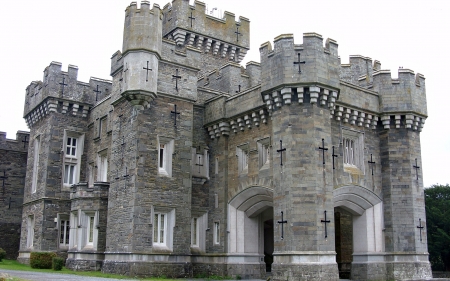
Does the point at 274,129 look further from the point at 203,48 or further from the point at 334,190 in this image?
the point at 203,48

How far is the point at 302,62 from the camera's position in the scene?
68.0ft

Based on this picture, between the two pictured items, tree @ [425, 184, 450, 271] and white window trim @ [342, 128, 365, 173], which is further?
tree @ [425, 184, 450, 271]

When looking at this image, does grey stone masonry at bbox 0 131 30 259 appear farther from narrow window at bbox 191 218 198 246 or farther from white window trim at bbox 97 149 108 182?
narrow window at bbox 191 218 198 246

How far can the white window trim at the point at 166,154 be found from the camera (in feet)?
78.4

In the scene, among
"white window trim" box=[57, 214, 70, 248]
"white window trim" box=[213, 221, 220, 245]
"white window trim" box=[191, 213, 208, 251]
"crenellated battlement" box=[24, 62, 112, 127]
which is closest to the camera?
"white window trim" box=[213, 221, 220, 245]

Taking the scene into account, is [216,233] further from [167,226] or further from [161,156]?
[161,156]

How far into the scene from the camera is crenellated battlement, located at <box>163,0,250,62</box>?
32406 millimetres

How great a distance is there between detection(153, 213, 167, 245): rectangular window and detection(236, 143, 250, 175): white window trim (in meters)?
4.31

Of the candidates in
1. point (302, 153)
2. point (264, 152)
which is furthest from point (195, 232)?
point (302, 153)

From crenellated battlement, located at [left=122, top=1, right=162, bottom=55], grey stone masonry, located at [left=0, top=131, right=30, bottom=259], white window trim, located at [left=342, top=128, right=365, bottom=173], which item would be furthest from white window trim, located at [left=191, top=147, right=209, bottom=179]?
grey stone masonry, located at [left=0, top=131, right=30, bottom=259]

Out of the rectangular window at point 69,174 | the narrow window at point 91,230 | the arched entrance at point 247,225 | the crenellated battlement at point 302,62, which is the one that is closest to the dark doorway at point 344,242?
the arched entrance at point 247,225

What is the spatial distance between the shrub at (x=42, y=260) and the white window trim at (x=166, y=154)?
781 centimetres

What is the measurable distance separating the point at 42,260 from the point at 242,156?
1161 cm

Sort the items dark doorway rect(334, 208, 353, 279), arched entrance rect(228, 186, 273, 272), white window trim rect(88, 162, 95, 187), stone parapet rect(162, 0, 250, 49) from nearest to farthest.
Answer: arched entrance rect(228, 186, 273, 272) → dark doorway rect(334, 208, 353, 279) → white window trim rect(88, 162, 95, 187) → stone parapet rect(162, 0, 250, 49)
